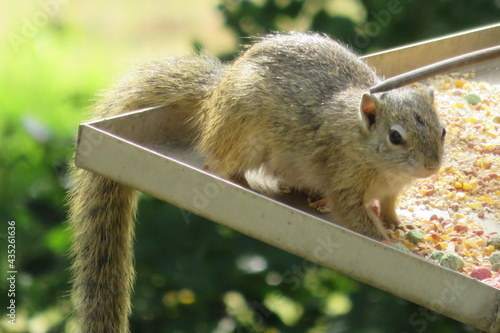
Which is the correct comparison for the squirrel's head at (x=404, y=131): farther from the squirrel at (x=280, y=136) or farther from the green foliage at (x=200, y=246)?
the green foliage at (x=200, y=246)

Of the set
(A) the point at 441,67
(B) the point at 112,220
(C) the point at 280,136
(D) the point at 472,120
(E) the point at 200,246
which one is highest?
(A) the point at 441,67

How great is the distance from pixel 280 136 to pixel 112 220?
49 cm

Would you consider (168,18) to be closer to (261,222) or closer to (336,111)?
(336,111)

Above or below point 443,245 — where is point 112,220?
below

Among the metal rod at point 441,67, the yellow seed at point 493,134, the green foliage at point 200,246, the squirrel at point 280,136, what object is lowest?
the green foliage at point 200,246

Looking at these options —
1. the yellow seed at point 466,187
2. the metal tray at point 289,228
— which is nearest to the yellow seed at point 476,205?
the yellow seed at point 466,187

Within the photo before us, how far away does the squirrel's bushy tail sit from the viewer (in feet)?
7.16

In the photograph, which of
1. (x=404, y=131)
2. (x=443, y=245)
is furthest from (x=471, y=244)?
(x=404, y=131)

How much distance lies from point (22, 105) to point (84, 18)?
2.73 meters

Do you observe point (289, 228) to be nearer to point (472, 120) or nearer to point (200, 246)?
point (472, 120)

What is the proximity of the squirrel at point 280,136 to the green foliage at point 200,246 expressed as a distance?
46 cm

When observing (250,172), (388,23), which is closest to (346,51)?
(250,172)

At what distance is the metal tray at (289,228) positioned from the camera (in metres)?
1.40

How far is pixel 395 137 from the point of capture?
198cm
